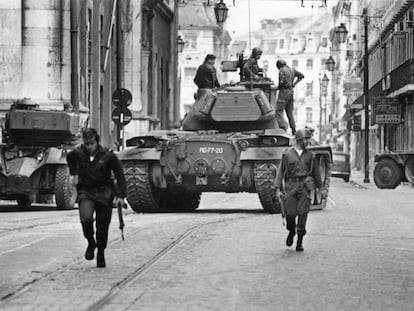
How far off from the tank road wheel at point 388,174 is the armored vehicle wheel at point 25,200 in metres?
15.2

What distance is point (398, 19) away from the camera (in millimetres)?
62344

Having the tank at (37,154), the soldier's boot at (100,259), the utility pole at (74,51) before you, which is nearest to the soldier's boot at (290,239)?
the soldier's boot at (100,259)

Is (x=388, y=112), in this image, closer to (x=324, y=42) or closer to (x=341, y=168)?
(x=341, y=168)

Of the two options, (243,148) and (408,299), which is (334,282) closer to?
(408,299)

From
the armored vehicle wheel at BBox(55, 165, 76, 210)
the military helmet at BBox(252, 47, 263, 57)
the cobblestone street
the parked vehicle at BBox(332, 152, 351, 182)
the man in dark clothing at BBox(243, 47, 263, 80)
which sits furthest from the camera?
the parked vehicle at BBox(332, 152, 351, 182)

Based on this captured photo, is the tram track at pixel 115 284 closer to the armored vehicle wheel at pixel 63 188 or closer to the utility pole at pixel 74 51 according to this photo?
the armored vehicle wheel at pixel 63 188

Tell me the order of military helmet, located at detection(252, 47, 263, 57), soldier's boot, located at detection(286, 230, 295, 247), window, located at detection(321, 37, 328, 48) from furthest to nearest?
window, located at detection(321, 37, 328, 48)
military helmet, located at detection(252, 47, 263, 57)
soldier's boot, located at detection(286, 230, 295, 247)

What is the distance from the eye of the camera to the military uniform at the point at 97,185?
13.5 meters

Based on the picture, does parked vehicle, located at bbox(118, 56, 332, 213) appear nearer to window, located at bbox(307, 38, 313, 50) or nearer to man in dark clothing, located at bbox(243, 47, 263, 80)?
man in dark clothing, located at bbox(243, 47, 263, 80)

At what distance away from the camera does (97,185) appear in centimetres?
1358

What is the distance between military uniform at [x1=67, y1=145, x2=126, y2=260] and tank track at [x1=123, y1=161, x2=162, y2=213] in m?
11.1

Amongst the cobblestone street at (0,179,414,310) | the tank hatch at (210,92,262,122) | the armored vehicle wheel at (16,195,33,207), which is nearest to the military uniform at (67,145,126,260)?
the cobblestone street at (0,179,414,310)

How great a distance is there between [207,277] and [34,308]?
2.69m

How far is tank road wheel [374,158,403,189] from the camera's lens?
140 feet
